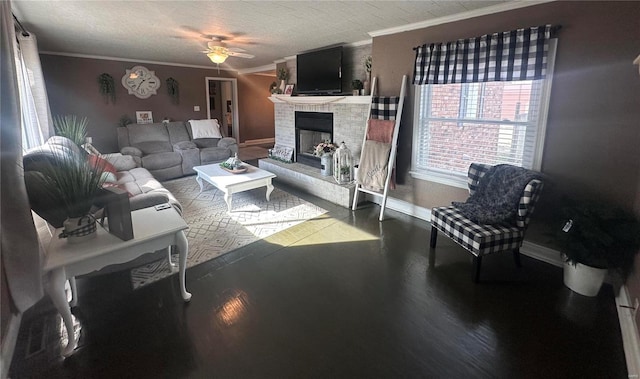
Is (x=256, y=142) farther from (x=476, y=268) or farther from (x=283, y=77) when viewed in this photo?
(x=476, y=268)

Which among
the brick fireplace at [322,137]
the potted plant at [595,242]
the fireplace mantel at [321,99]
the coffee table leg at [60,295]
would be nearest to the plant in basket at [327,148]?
the brick fireplace at [322,137]

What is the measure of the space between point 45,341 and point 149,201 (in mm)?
1179

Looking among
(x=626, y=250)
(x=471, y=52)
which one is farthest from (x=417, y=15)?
(x=626, y=250)

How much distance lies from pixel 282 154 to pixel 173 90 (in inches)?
132

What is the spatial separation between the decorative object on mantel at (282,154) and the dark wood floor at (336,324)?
3059 mm

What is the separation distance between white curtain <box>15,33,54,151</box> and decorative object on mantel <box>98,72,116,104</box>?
238 centimetres

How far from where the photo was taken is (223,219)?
375 cm

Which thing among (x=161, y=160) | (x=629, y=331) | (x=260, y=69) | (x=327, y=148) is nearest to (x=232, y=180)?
(x=327, y=148)

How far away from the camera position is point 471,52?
118 inches

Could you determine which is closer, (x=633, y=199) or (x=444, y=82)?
(x=633, y=199)

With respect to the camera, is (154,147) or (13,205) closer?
(13,205)

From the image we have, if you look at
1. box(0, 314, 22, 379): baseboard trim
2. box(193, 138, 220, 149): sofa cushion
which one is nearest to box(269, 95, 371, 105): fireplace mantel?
box(193, 138, 220, 149): sofa cushion

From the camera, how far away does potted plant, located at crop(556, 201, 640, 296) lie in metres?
2.08

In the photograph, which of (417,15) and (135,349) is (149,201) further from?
(417,15)
